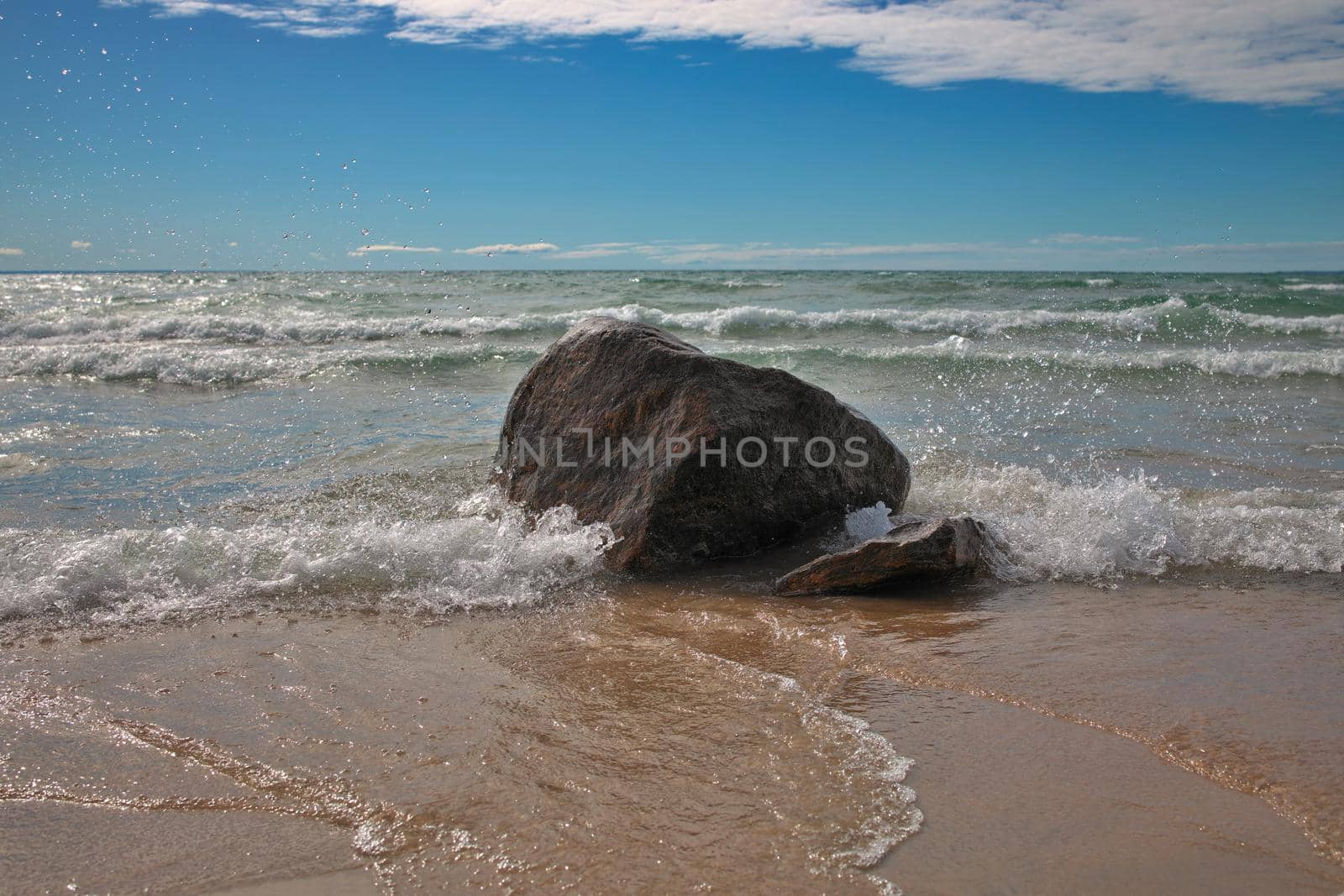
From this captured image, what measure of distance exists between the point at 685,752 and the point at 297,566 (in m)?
2.42

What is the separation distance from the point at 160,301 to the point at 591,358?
895 inches

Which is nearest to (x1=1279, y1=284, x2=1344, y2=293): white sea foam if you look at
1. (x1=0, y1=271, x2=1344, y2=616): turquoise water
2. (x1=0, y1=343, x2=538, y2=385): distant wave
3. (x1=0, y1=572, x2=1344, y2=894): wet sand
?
(x1=0, y1=271, x2=1344, y2=616): turquoise water

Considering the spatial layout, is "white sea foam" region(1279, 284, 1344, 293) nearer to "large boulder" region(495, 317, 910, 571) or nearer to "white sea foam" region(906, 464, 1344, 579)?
"white sea foam" region(906, 464, 1344, 579)

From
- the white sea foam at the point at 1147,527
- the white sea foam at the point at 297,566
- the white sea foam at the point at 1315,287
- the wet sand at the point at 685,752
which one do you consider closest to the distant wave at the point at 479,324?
the white sea foam at the point at 1315,287

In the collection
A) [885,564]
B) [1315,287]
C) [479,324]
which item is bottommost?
[885,564]

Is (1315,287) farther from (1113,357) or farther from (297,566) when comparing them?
(297,566)

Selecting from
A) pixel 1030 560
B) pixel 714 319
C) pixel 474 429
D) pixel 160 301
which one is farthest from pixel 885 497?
pixel 160 301

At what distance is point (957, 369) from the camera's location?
12.2 metres

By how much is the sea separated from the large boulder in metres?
0.22

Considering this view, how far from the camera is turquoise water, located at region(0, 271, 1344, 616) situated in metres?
4.36

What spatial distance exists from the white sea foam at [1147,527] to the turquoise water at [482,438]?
17 mm

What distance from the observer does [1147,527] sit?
15.5 ft

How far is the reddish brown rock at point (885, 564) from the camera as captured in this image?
4117 millimetres

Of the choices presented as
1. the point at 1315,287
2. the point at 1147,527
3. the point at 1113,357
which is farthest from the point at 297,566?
the point at 1315,287
